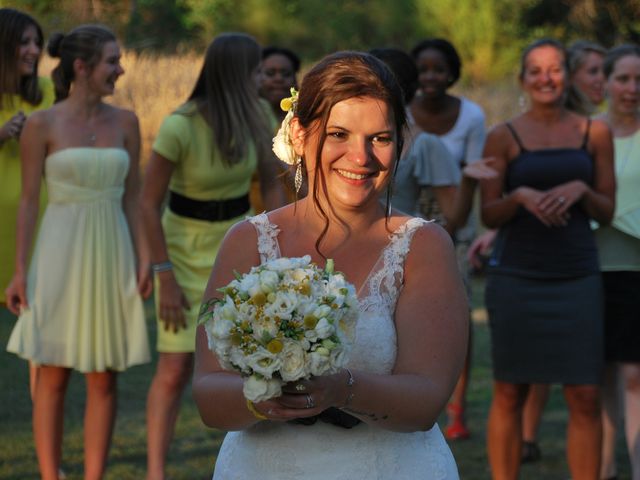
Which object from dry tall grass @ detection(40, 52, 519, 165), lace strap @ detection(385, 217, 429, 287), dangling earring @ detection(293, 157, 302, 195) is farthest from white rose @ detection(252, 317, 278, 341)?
dry tall grass @ detection(40, 52, 519, 165)

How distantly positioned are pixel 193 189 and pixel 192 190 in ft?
0.04

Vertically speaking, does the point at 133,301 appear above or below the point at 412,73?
below

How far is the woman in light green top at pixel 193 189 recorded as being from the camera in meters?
6.96

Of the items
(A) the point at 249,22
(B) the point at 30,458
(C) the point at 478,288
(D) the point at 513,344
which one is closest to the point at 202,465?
(B) the point at 30,458

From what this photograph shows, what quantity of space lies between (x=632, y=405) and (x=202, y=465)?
252cm

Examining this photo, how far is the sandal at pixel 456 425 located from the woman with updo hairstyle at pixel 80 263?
7.57 feet

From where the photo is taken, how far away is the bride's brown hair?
139 inches

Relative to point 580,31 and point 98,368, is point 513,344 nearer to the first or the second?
point 98,368

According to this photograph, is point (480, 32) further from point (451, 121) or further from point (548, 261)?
point (548, 261)

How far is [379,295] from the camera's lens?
3.58 m

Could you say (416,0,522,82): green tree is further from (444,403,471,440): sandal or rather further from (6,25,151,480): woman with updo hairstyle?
(6,25,151,480): woman with updo hairstyle

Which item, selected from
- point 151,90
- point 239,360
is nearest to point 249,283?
point 239,360

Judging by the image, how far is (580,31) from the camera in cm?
3597

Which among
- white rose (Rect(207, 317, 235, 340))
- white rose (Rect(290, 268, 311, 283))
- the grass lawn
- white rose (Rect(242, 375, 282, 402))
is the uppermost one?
white rose (Rect(290, 268, 311, 283))
